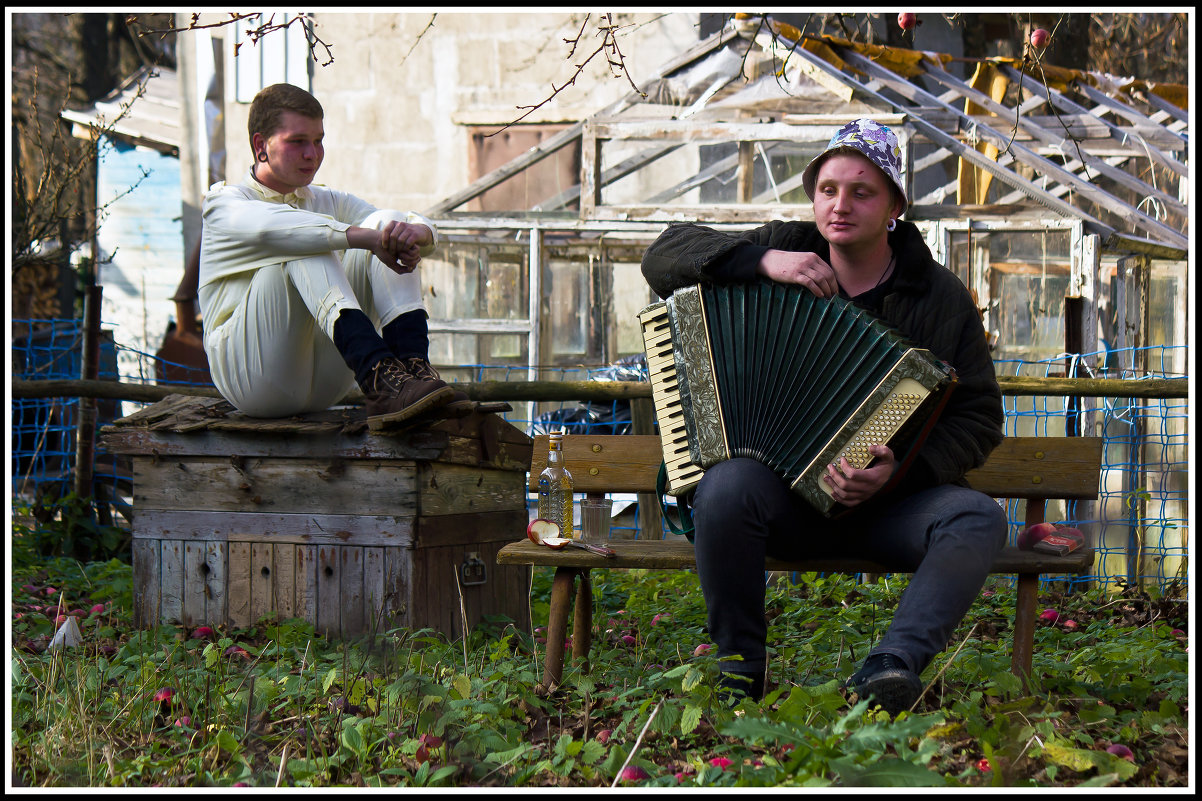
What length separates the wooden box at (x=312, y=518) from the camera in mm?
3883

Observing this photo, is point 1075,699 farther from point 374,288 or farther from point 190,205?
point 190,205

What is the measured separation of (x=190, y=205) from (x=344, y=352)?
39.6ft

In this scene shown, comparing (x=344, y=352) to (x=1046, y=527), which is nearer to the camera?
(x=1046, y=527)

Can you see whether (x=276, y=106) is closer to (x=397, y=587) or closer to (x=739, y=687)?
(x=397, y=587)

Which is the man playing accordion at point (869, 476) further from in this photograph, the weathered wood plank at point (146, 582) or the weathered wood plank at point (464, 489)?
the weathered wood plank at point (146, 582)

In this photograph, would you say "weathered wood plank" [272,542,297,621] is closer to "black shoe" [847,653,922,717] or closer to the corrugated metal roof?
"black shoe" [847,653,922,717]

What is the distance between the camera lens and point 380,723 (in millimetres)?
2773

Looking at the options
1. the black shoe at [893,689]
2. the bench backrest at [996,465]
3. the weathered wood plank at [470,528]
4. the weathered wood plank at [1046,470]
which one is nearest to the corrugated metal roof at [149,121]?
the weathered wood plank at [470,528]

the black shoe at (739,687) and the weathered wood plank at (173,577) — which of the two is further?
the weathered wood plank at (173,577)

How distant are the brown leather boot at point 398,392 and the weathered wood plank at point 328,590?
20.1 inches

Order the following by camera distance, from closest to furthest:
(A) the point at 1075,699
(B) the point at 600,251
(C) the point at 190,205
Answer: (A) the point at 1075,699 → (B) the point at 600,251 → (C) the point at 190,205

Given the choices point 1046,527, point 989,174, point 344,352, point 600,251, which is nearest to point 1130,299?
point 989,174

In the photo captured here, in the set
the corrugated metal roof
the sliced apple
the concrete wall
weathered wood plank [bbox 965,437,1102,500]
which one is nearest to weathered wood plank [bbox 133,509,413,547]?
the sliced apple

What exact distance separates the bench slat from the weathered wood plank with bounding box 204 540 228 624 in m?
1.39
